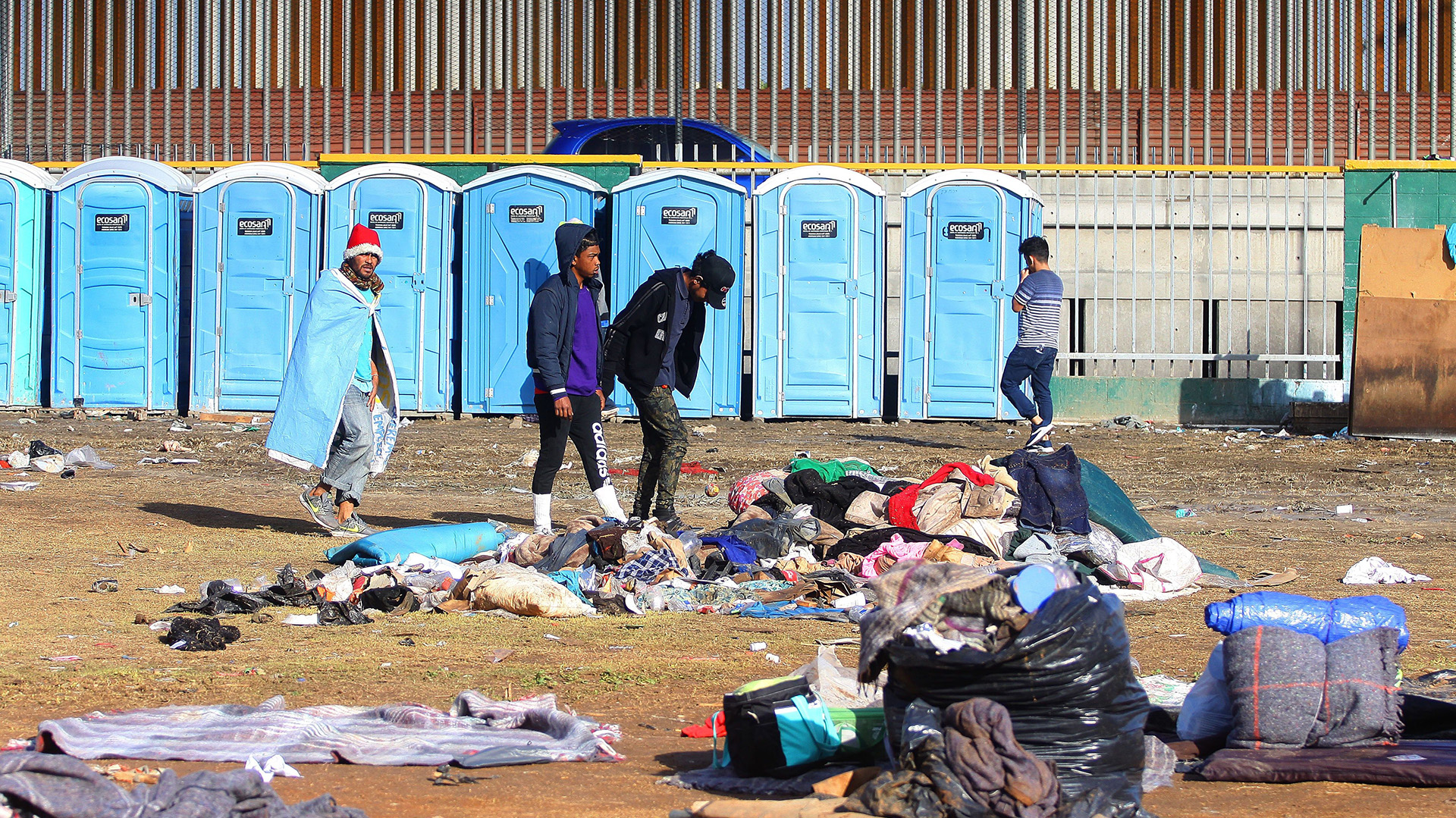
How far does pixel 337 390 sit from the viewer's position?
6.94 metres

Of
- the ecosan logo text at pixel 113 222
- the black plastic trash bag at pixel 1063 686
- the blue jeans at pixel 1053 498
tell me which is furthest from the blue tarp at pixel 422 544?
the ecosan logo text at pixel 113 222

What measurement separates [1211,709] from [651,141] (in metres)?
11.5

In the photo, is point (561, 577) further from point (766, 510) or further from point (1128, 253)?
point (1128, 253)

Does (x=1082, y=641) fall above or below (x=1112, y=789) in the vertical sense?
above

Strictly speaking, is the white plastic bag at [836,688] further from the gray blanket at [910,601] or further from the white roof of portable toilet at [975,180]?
the white roof of portable toilet at [975,180]

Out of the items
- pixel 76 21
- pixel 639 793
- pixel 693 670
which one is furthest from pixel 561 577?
pixel 76 21

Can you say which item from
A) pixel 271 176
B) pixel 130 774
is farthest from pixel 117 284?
pixel 130 774

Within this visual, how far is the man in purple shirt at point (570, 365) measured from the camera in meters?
6.65

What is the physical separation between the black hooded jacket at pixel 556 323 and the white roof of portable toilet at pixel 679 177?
558 cm

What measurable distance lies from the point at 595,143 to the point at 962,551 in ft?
29.7

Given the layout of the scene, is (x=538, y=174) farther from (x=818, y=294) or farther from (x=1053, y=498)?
(x=1053, y=498)

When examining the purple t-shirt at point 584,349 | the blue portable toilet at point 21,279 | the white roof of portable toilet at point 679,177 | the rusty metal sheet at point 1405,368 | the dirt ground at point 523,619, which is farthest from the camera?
the blue portable toilet at point 21,279

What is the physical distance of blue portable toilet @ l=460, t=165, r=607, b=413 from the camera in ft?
40.7

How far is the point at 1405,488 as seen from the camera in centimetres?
907
